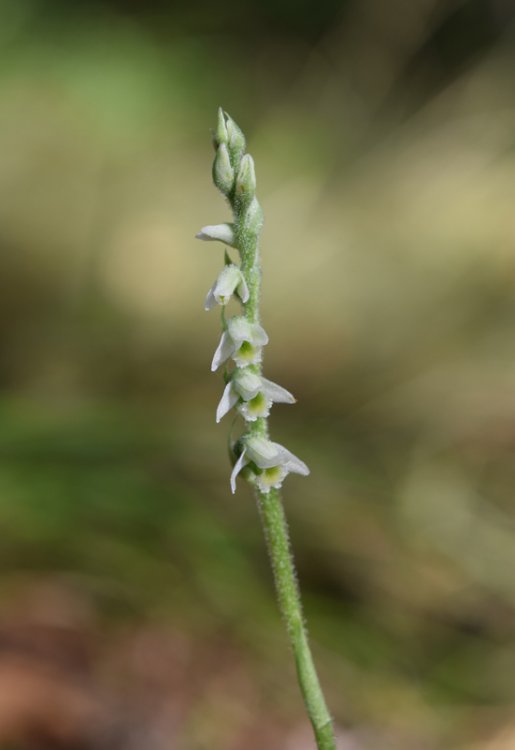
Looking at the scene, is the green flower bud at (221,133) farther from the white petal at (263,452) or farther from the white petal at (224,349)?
the white petal at (263,452)


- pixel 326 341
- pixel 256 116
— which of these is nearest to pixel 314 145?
pixel 256 116

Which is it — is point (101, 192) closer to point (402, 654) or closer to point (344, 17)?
point (344, 17)

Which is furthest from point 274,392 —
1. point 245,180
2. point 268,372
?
point 268,372

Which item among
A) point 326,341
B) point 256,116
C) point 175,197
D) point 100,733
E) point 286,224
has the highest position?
point 256,116

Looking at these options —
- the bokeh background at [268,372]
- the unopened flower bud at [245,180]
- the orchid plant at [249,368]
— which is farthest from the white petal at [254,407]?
the bokeh background at [268,372]

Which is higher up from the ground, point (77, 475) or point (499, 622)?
point (77, 475)

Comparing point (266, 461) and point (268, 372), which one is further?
point (268, 372)

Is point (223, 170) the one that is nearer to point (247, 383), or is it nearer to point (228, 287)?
point (228, 287)
